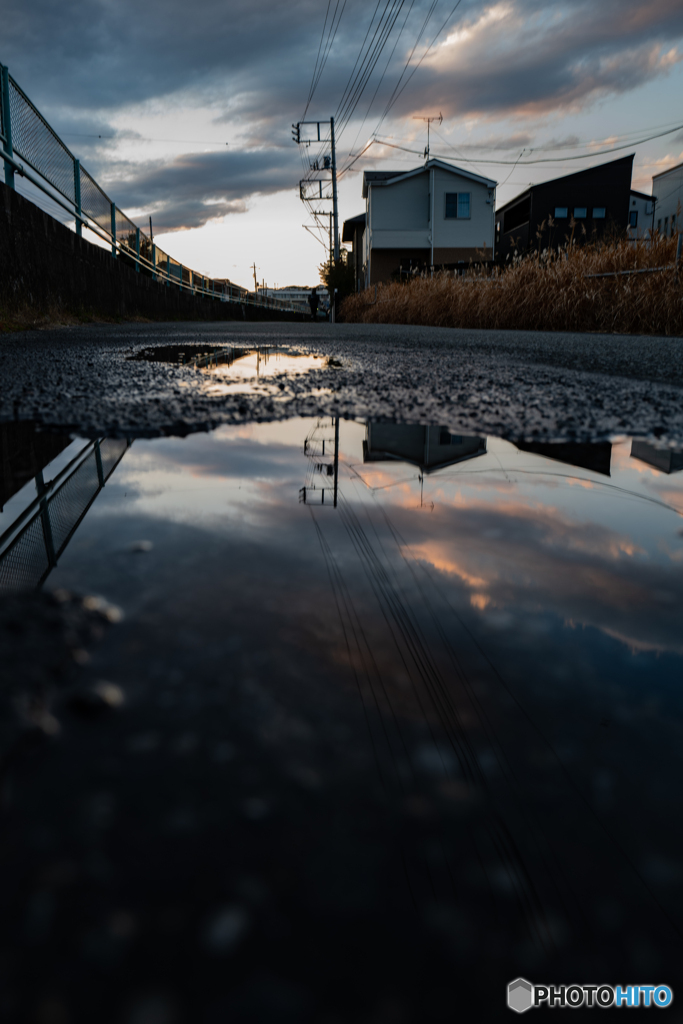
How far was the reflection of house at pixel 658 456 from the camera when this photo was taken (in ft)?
5.33

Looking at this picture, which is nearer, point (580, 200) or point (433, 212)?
point (433, 212)

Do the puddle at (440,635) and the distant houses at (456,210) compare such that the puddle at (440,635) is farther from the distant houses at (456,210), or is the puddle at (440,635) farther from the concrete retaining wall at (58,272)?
the distant houses at (456,210)

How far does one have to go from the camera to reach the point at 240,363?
13.7 feet

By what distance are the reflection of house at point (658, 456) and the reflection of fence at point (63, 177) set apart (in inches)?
286

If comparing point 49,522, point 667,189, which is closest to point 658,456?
point 49,522

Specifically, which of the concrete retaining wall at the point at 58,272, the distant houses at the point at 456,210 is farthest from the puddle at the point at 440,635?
the distant houses at the point at 456,210

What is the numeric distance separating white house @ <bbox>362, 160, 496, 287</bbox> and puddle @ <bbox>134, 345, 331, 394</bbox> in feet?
93.6

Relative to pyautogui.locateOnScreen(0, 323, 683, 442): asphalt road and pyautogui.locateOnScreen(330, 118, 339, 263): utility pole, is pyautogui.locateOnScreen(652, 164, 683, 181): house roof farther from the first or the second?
pyautogui.locateOnScreen(0, 323, 683, 442): asphalt road

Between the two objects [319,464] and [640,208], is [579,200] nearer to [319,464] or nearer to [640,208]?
[640,208]

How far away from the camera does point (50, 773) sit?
1.73 feet

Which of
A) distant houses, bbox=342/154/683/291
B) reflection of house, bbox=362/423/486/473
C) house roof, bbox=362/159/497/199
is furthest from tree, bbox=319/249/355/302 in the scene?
reflection of house, bbox=362/423/486/473

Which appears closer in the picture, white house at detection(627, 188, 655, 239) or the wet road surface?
the wet road surface

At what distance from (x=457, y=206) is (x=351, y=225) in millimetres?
11757

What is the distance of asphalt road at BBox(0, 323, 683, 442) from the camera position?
2.10 m
